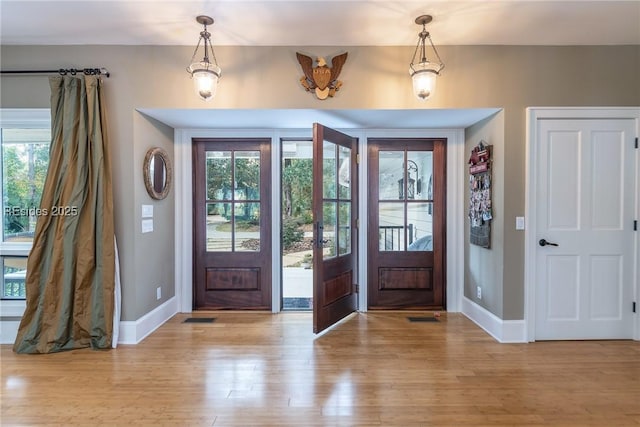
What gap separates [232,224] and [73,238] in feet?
4.91

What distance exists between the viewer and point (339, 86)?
9.40ft

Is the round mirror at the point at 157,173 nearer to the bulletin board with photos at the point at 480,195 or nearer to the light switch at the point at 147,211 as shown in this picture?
the light switch at the point at 147,211

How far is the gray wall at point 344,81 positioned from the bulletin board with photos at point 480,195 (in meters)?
0.21

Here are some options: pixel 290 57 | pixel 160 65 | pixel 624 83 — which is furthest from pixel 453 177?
pixel 160 65

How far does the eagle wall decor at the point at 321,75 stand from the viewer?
2.82 m

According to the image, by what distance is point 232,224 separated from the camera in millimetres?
3797

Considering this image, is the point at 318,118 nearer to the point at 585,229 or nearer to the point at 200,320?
the point at 200,320

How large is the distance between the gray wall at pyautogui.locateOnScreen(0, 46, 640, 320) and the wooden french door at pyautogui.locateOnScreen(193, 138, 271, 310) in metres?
0.89

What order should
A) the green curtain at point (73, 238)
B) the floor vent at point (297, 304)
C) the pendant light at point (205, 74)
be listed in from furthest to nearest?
the floor vent at point (297, 304), the green curtain at point (73, 238), the pendant light at point (205, 74)

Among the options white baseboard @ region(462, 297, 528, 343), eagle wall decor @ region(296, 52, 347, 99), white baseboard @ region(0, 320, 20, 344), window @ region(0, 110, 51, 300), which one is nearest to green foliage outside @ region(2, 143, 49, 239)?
window @ region(0, 110, 51, 300)

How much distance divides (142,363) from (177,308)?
47.1 inches

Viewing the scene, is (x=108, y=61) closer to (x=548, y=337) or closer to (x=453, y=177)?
(x=453, y=177)

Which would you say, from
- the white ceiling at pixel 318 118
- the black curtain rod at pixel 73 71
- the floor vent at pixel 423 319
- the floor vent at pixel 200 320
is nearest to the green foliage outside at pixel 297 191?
the white ceiling at pixel 318 118

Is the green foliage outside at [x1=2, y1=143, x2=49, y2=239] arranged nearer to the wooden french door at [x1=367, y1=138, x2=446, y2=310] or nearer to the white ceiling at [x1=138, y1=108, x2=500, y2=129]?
the white ceiling at [x1=138, y1=108, x2=500, y2=129]
